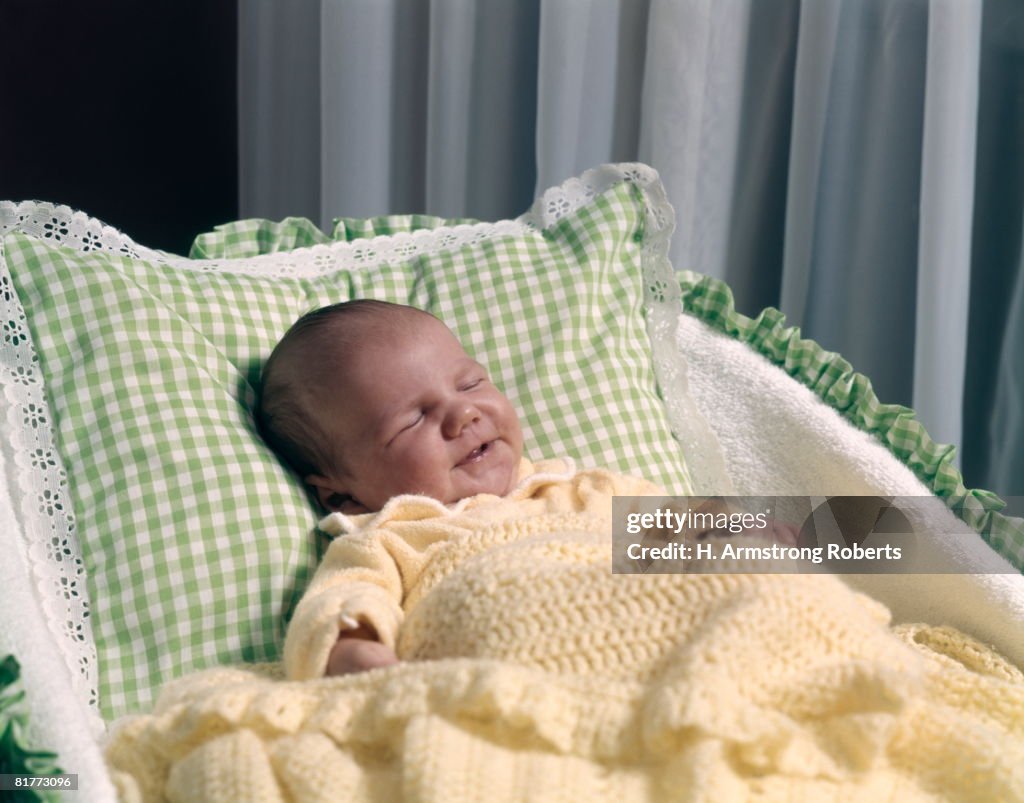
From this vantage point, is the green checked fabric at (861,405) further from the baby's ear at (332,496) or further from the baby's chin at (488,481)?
the baby's ear at (332,496)

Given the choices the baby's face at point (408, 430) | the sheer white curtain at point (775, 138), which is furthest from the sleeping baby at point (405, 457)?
the sheer white curtain at point (775, 138)

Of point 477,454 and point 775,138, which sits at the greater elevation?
point 775,138

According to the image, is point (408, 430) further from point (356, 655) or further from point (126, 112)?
point (126, 112)

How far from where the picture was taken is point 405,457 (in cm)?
109

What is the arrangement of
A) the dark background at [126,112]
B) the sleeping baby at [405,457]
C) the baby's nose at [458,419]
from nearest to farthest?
the sleeping baby at [405,457] < the baby's nose at [458,419] < the dark background at [126,112]

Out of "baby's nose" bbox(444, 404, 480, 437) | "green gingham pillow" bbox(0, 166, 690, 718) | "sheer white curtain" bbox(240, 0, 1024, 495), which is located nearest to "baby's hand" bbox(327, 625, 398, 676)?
"green gingham pillow" bbox(0, 166, 690, 718)

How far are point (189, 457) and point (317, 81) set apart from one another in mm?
1249

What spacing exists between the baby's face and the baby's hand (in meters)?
0.24

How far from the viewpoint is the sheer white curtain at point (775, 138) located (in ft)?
5.29

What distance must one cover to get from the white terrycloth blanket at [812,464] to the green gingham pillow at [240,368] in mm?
78

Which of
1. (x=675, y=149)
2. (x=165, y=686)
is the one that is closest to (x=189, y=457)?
(x=165, y=686)

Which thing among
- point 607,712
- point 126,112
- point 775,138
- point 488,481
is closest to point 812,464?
point 488,481

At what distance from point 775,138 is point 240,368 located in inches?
39.9

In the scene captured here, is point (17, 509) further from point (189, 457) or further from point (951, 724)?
point (951, 724)
